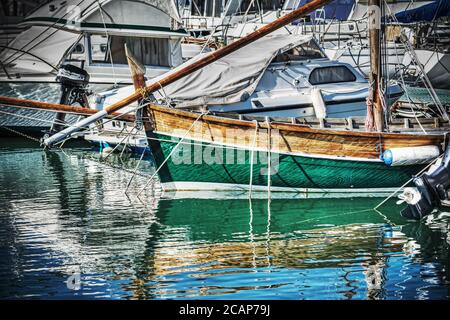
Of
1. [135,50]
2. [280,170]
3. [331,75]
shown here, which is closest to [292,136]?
[280,170]

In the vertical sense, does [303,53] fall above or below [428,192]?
above

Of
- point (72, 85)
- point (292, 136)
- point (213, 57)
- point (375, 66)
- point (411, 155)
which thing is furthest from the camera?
point (72, 85)

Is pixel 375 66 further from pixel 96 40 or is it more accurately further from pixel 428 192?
pixel 96 40

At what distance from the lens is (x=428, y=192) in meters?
14.7

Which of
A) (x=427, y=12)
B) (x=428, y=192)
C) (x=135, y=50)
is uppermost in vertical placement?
(x=427, y=12)

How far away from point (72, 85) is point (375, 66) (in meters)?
11.1

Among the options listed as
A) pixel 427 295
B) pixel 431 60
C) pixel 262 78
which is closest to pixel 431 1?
pixel 431 60

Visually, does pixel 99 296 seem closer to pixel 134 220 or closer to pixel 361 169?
pixel 134 220

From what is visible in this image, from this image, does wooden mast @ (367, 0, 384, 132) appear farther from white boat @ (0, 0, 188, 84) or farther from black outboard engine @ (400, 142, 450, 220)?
white boat @ (0, 0, 188, 84)

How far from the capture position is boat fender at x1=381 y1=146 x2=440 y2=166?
15.8m

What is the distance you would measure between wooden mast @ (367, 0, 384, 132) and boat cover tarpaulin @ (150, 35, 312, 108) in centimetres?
356

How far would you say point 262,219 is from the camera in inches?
618

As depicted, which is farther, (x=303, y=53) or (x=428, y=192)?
(x=303, y=53)

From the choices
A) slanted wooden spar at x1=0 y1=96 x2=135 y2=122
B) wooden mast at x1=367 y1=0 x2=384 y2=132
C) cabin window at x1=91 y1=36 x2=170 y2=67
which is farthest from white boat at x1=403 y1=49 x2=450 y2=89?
slanted wooden spar at x1=0 y1=96 x2=135 y2=122
